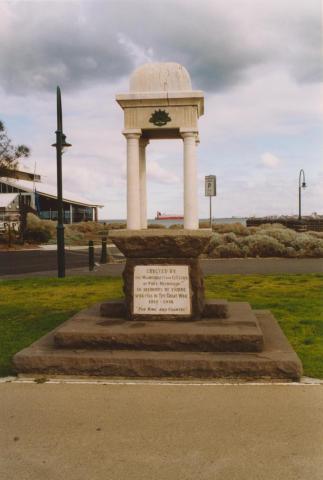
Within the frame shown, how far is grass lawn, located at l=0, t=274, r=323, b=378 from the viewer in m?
6.58

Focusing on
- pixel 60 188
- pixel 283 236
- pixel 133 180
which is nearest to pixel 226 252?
pixel 283 236

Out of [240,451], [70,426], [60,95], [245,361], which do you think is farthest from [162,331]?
[60,95]

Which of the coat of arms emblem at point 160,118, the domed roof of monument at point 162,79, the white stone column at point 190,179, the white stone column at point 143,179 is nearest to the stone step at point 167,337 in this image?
the white stone column at point 190,179

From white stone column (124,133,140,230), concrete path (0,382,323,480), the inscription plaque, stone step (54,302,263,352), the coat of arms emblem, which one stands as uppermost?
the coat of arms emblem

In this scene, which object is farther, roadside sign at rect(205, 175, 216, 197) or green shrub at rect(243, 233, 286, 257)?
green shrub at rect(243, 233, 286, 257)

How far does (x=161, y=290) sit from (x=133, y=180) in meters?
1.65

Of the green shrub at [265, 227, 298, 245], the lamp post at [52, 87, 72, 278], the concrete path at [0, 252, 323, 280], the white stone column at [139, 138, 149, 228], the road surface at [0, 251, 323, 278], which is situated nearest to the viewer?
the white stone column at [139, 138, 149, 228]

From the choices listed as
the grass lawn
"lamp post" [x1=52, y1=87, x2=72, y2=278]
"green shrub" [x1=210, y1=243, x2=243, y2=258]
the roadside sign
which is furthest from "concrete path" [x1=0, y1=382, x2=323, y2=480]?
"green shrub" [x1=210, y1=243, x2=243, y2=258]

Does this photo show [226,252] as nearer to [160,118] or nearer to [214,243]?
[214,243]

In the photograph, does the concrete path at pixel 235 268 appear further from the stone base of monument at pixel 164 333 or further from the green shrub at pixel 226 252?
the stone base of monument at pixel 164 333

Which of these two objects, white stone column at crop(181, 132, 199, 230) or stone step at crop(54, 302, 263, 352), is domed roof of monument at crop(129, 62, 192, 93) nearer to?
white stone column at crop(181, 132, 199, 230)

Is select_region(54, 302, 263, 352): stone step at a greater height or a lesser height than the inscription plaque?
lesser

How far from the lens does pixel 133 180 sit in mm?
7113

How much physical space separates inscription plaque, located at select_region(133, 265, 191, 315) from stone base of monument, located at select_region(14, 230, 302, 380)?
0.01m
